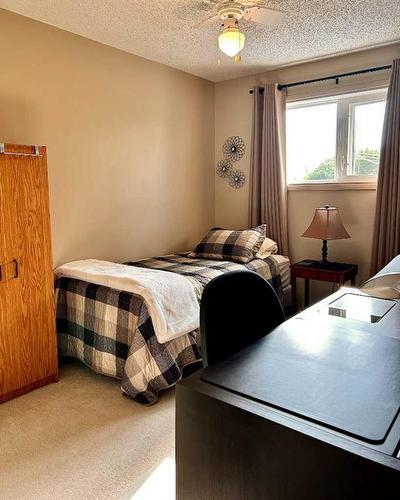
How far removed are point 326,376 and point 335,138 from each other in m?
3.16

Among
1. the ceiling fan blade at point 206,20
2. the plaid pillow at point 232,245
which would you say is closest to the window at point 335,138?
the plaid pillow at point 232,245

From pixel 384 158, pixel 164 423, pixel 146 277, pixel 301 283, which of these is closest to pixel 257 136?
pixel 384 158

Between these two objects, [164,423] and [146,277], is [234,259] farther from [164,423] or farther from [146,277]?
[164,423]

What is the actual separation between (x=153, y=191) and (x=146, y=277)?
4.73ft

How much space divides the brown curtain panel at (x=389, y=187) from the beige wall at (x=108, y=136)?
181cm

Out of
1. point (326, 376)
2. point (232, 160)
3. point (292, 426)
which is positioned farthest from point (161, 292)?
point (232, 160)

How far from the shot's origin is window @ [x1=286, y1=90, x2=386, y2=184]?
3488 mm

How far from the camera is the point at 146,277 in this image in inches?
98.6

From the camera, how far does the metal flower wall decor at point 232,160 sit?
419cm

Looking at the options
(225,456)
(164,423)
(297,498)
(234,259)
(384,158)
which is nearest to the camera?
(297,498)

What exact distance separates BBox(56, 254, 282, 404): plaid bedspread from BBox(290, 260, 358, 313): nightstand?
2.87ft

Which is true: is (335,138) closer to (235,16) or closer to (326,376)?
(235,16)

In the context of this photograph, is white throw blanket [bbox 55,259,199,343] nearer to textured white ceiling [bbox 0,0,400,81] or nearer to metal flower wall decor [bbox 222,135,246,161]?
textured white ceiling [bbox 0,0,400,81]

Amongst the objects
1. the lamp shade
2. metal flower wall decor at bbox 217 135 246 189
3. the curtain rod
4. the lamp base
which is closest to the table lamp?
the lamp shade
